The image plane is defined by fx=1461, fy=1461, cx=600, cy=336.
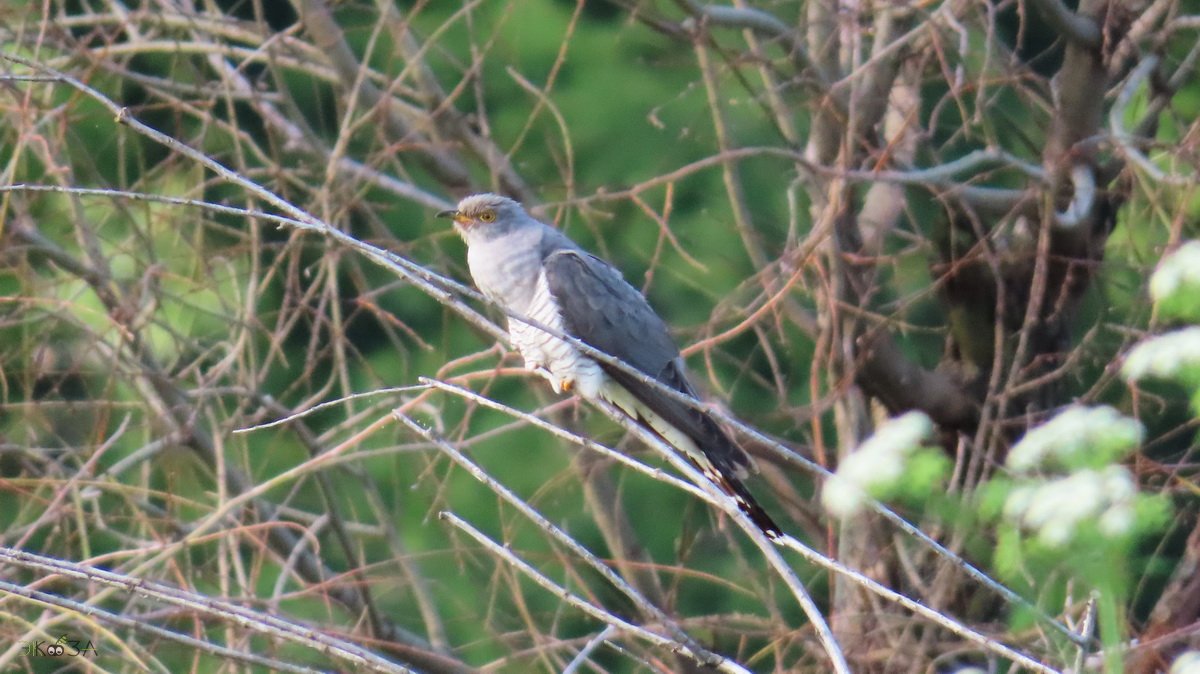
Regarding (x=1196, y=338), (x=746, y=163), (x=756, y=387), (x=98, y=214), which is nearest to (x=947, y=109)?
(x=746, y=163)

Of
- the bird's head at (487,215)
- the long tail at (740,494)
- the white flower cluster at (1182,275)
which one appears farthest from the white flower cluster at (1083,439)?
the bird's head at (487,215)

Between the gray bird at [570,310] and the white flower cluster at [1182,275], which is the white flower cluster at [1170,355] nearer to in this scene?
the white flower cluster at [1182,275]

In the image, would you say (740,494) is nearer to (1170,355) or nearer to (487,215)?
(487,215)

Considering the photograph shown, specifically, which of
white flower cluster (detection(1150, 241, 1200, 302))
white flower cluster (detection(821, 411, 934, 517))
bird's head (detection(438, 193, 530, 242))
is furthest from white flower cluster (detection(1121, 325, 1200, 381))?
bird's head (detection(438, 193, 530, 242))

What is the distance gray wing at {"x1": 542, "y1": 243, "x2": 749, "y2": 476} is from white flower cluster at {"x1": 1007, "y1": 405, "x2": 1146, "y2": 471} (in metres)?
2.43

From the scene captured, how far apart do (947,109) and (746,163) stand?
1.09 metres

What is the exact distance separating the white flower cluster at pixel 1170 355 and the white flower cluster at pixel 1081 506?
12cm

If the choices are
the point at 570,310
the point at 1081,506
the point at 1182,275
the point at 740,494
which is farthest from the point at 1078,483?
the point at 570,310

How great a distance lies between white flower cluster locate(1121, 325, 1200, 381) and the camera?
4.12ft

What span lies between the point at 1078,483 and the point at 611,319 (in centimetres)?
277

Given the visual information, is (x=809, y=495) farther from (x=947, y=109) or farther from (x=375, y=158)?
(x=375, y=158)

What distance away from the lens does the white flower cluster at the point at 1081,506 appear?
3.70 ft

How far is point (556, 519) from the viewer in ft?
20.4

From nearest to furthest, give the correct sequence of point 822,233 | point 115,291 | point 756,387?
point 822,233, point 115,291, point 756,387
